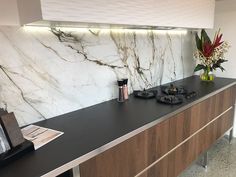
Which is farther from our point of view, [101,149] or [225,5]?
[225,5]

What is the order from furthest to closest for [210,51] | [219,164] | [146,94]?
[210,51] → [219,164] → [146,94]

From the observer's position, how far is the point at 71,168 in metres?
0.96

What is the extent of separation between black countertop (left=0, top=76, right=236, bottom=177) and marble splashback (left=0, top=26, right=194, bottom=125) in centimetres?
11

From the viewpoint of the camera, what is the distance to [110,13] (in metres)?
1.33

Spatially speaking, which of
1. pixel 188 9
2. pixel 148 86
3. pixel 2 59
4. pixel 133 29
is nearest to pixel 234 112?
pixel 148 86

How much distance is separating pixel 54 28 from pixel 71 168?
951 mm

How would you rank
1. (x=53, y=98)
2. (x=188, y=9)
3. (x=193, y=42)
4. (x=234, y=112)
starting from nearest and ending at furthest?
(x=53, y=98), (x=188, y=9), (x=234, y=112), (x=193, y=42)

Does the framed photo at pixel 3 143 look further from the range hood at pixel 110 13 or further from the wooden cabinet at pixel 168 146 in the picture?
the range hood at pixel 110 13

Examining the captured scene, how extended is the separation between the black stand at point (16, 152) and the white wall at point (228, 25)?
107 inches

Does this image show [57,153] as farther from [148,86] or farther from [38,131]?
[148,86]

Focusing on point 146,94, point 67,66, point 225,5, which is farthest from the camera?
point 225,5

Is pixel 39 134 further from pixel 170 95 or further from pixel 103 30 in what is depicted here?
pixel 170 95

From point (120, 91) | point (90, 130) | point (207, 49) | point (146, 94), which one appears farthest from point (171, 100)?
point (207, 49)

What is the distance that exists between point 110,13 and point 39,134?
0.84m
